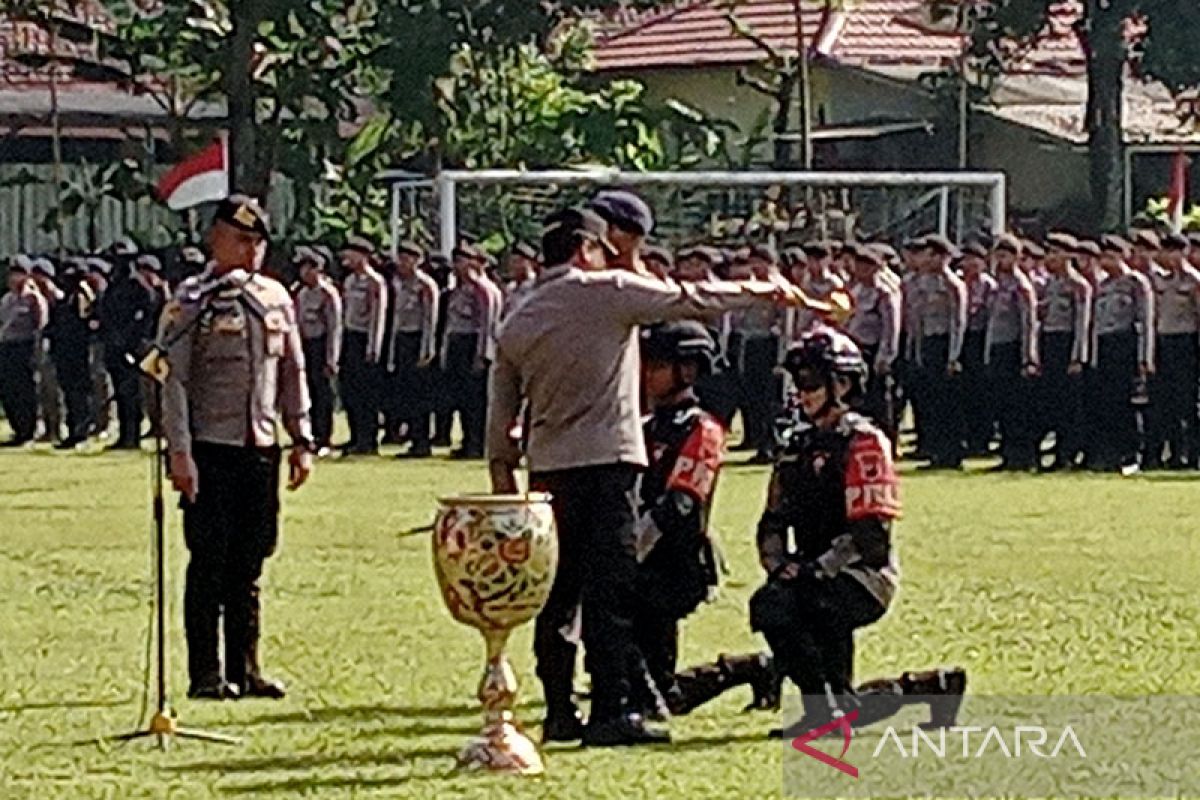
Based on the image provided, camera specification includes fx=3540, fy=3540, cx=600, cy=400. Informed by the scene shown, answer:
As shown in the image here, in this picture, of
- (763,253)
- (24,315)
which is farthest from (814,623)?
(24,315)

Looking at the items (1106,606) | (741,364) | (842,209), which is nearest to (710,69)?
(842,209)

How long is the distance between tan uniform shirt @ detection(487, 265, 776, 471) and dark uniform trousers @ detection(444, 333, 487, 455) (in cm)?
1867

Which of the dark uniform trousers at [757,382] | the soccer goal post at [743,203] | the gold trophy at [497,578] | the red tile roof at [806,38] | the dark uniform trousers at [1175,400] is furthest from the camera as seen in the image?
the red tile roof at [806,38]

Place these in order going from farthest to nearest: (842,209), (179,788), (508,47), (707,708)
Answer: (508,47) < (842,209) < (707,708) < (179,788)

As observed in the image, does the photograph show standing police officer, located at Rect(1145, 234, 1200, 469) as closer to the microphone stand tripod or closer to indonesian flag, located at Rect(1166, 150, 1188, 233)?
indonesian flag, located at Rect(1166, 150, 1188, 233)

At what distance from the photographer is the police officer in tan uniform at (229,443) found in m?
14.2

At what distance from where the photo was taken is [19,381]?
3362 cm

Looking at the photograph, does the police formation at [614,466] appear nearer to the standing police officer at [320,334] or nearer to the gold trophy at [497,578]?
the gold trophy at [497,578]

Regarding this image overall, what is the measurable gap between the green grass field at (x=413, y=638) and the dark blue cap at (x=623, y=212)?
1.87 m

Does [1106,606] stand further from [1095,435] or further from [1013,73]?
[1013,73]

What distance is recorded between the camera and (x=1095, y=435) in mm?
29469

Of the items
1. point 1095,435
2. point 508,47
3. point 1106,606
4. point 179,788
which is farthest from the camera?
point 508,47

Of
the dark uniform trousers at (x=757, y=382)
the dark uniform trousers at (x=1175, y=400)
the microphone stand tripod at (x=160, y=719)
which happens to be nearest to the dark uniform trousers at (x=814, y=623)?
the microphone stand tripod at (x=160, y=719)

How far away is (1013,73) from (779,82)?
5.54 metres
